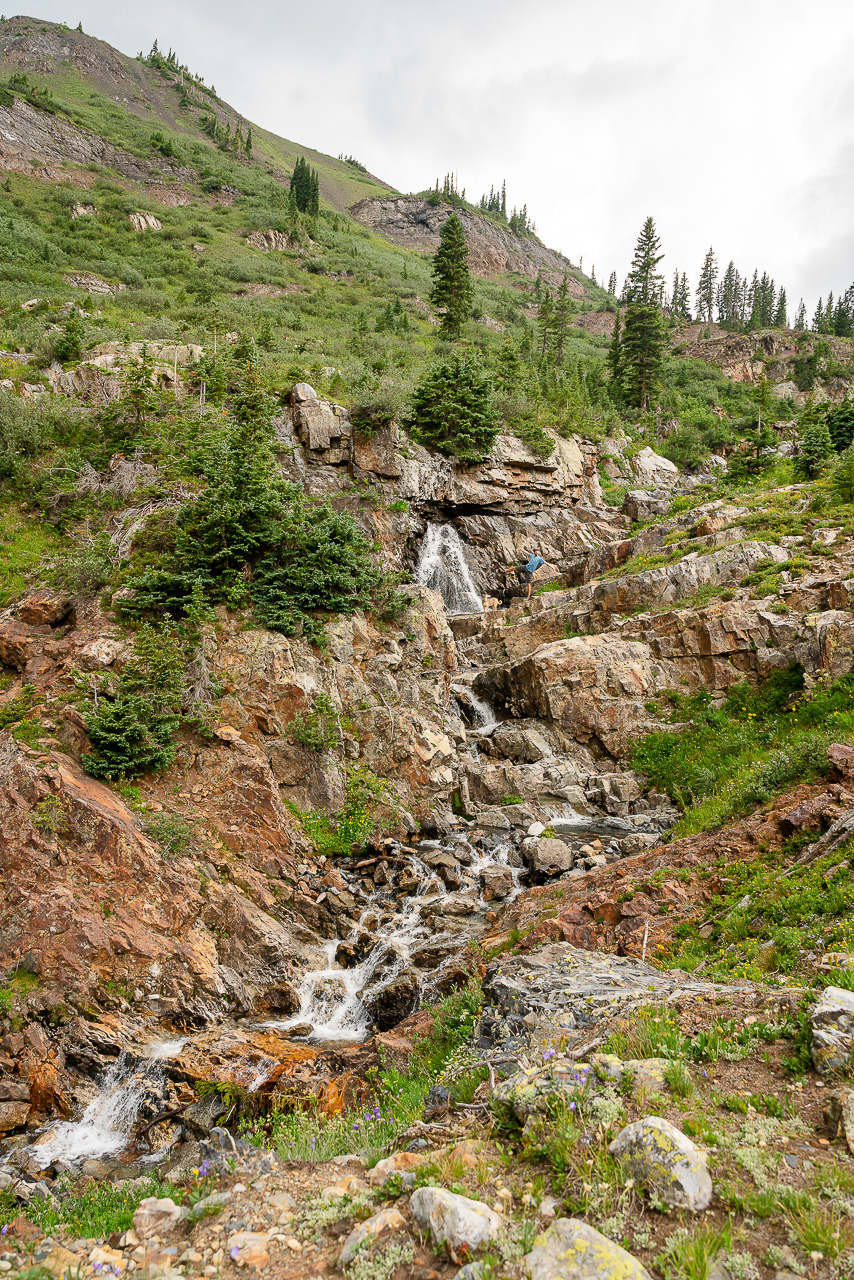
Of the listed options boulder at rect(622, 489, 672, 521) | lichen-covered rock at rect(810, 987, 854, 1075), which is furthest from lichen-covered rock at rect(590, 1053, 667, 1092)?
boulder at rect(622, 489, 672, 521)

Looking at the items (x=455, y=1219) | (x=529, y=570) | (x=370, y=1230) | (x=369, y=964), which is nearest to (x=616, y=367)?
(x=529, y=570)

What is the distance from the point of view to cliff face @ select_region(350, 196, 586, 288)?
12244cm

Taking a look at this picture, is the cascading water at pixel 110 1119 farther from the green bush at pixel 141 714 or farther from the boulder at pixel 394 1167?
the green bush at pixel 141 714

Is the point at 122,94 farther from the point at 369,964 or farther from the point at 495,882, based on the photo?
the point at 369,964

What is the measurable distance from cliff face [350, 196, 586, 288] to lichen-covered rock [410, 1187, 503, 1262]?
13721cm

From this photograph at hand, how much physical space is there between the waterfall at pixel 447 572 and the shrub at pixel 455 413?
15.9 feet

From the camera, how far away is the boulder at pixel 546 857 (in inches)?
552

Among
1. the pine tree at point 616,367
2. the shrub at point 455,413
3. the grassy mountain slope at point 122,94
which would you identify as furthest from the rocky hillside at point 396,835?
the grassy mountain slope at point 122,94

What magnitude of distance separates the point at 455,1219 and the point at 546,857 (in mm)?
11195

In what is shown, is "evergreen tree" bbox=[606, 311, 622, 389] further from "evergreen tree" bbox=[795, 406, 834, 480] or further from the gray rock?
the gray rock

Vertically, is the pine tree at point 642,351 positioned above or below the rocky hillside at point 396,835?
above

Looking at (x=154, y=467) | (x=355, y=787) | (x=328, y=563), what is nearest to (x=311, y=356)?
(x=154, y=467)

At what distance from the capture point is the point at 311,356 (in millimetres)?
35406

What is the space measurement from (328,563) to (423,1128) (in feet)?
50.7
